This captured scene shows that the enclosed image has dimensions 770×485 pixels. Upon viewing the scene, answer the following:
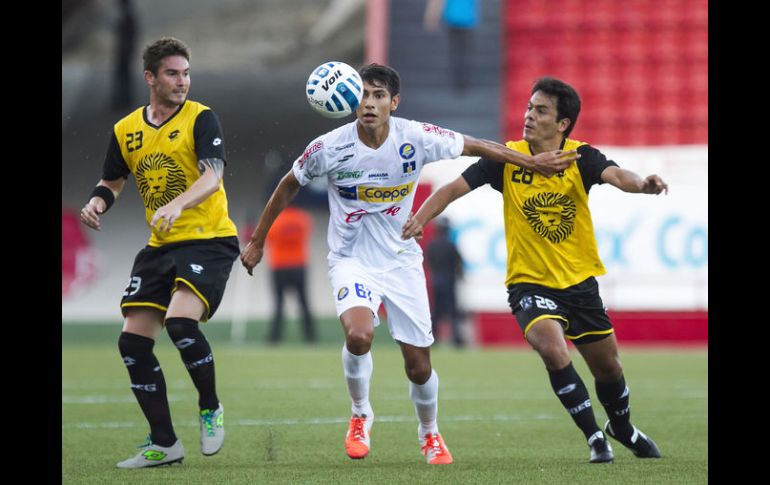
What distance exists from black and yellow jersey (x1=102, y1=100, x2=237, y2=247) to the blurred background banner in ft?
29.4

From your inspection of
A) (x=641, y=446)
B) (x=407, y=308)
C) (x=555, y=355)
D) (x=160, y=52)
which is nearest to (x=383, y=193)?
(x=407, y=308)

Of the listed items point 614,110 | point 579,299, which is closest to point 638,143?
point 614,110

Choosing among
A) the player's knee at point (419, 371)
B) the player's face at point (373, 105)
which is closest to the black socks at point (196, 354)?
the player's knee at point (419, 371)

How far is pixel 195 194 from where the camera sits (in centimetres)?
657

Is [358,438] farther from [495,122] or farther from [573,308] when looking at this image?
[495,122]

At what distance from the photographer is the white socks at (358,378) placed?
712 cm

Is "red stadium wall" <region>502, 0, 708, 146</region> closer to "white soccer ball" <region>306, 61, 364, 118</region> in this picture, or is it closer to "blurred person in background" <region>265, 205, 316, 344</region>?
"blurred person in background" <region>265, 205, 316, 344</region>

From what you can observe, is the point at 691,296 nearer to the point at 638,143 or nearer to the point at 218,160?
the point at 638,143

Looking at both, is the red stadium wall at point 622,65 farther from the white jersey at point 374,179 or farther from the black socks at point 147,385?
the black socks at point 147,385

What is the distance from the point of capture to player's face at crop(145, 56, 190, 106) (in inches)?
271

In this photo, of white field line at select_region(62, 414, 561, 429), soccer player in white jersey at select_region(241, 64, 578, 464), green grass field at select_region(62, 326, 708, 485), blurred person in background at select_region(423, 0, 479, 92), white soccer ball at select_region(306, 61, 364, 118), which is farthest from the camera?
blurred person in background at select_region(423, 0, 479, 92)

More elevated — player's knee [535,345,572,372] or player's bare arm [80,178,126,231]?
player's bare arm [80,178,126,231]

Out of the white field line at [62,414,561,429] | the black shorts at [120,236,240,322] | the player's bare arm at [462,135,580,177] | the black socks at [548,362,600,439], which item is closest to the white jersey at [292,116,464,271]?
the player's bare arm at [462,135,580,177]
